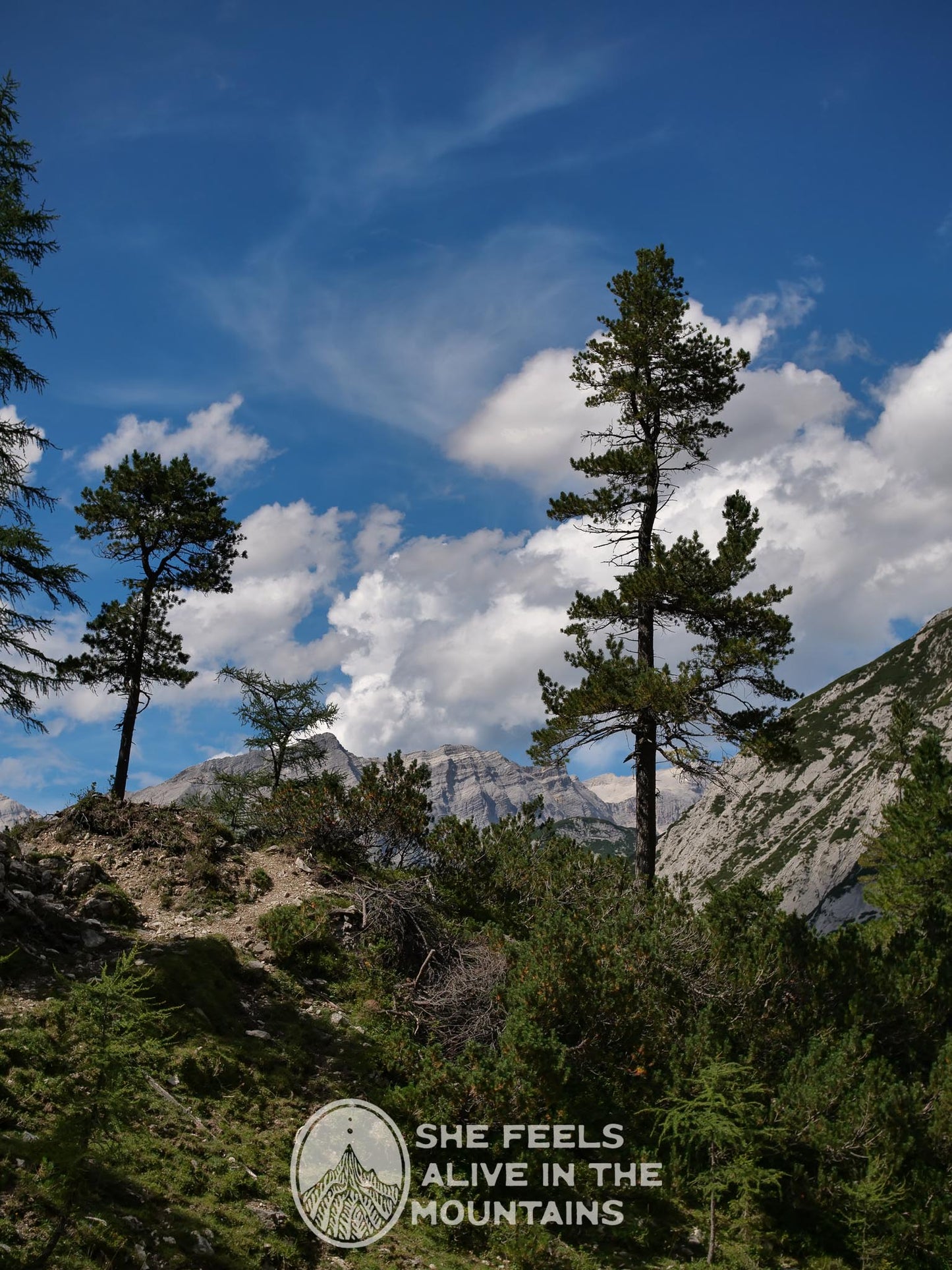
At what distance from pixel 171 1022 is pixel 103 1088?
494 cm

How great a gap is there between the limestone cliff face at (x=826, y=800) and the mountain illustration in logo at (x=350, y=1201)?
11416 cm

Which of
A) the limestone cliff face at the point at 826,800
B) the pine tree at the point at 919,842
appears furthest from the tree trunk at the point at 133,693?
the limestone cliff face at the point at 826,800

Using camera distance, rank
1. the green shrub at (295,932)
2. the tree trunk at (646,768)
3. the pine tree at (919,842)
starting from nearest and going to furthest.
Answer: the green shrub at (295,932)
the tree trunk at (646,768)
the pine tree at (919,842)

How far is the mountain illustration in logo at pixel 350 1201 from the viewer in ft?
→ 29.6

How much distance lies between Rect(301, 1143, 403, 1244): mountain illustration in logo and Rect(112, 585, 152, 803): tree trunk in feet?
52.4

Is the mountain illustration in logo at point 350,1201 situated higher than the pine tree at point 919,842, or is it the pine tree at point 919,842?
the pine tree at point 919,842

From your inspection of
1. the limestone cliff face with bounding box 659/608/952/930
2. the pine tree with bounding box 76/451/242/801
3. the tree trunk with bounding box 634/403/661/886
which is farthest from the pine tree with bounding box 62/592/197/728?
the limestone cliff face with bounding box 659/608/952/930

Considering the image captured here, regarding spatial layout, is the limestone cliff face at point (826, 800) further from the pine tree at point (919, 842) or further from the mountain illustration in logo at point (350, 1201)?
the mountain illustration in logo at point (350, 1201)

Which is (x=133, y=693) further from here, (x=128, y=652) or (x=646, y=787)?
(x=646, y=787)

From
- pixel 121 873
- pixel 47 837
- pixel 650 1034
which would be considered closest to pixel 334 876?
pixel 121 873
